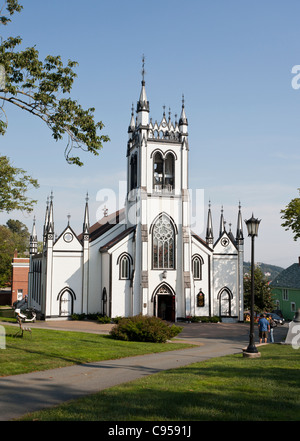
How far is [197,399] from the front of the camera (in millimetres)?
8750

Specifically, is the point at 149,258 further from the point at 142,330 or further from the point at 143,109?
the point at 142,330

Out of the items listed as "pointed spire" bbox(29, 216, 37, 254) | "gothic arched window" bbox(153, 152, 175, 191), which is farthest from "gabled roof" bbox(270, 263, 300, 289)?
"pointed spire" bbox(29, 216, 37, 254)

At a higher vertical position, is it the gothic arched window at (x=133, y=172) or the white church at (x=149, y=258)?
the gothic arched window at (x=133, y=172)

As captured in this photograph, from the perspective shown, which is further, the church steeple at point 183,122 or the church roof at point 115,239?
the church steeple at point 183,122

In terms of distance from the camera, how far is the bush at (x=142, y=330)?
21.8m

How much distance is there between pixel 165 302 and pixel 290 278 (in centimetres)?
2219

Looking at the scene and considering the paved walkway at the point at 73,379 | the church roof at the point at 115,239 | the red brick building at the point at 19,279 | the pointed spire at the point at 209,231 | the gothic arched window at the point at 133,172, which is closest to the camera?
the paved walkway at the point at 73,379

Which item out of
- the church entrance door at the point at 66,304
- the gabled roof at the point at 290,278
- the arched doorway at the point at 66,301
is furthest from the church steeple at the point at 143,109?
the gabled roof at the point at 290,278

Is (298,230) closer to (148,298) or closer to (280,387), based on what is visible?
(148,298)

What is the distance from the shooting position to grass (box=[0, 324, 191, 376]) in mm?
13547

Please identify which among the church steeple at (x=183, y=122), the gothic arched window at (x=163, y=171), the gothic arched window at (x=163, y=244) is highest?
the church steeple at (x=183, y=122)

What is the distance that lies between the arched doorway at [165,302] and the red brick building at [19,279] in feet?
105

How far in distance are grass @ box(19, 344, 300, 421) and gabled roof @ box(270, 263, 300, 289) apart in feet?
138

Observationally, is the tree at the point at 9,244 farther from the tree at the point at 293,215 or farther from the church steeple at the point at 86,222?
the tree at the point at 293,215
